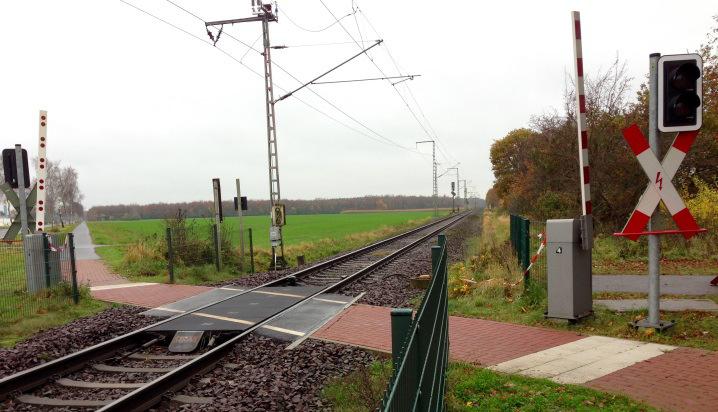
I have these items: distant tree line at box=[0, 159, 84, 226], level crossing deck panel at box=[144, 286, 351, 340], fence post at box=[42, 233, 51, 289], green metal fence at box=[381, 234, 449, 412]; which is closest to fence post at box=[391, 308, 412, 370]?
green metal fence at box=[381, 234, 449, 412]

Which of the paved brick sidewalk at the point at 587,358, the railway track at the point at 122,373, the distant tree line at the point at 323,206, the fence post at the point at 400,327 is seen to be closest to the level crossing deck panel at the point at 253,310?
the railway track at the point at 122,373

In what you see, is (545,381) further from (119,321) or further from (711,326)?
(119,321)

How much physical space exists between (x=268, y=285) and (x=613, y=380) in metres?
9.55

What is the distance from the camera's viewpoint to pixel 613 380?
17.6 feet

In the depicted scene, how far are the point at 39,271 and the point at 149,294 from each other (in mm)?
2385

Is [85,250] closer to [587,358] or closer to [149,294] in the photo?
[149,294]

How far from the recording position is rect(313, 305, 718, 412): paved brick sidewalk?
504cm

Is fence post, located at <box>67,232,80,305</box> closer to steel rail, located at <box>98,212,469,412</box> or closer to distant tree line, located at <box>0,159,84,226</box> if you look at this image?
steel rail, located at <box>98,212,469,412</box>

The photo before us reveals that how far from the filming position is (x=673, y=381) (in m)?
5.27

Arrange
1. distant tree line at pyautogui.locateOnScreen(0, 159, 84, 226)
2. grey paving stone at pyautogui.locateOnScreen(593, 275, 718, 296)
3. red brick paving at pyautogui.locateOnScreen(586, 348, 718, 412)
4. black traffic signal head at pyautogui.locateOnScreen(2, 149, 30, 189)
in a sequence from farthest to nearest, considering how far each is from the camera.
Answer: distant tree line at pyautogui.locateOnScreen(0, 159, 84, 226) → black traffic signal head at pyautogui.locateOnScreen(2, 149, 30, 189) → grey paving stone at pyautogui.locateOnScreen(593, 275, 718, 296) → red brick paving at pyautogui.locateOnScreen(586, 348, 718, 412)

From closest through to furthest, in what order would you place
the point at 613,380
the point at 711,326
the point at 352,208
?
the point at 613,380 < the point at 711,326 < the point at 352,208

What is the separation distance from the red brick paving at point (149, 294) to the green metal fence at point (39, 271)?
3.27ft

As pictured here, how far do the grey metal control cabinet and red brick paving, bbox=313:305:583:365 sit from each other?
1.35 feet

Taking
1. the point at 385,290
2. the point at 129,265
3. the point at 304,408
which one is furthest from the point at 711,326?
the point at 129,265
